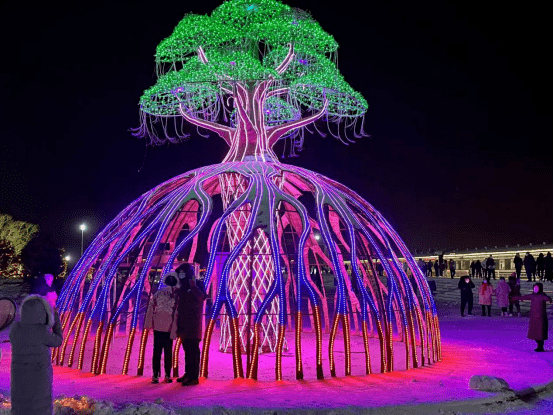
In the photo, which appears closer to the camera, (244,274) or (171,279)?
(171,279)

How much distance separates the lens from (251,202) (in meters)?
11.0

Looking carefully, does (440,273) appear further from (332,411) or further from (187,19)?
(332,411)

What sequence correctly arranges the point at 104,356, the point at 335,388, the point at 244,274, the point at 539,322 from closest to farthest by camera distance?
the point at 335,388 < the point at 104,356 < the point at 244,274 < the point at 539,322

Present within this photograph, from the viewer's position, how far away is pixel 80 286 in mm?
11672

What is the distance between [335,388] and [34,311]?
441 cm

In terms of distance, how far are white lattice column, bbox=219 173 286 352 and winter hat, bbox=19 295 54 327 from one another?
6234 millimetres

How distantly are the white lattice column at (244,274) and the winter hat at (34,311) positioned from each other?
623 cm

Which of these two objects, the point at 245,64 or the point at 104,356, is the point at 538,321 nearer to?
the point at 245,64

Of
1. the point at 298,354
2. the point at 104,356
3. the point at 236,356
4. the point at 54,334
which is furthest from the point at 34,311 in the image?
the point at 298,354

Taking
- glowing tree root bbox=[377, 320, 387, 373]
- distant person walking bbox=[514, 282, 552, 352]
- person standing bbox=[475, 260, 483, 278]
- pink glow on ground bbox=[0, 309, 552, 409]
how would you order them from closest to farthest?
1. pink glow on ground bbox=[0, 309, 552, 409]
2. glowing tree root bbox=[377, 320, 387, 373]
3. distant person walking bbox=[514, 282, 552, 352]
4. person standing bbox=[475, 260, 483, 278]

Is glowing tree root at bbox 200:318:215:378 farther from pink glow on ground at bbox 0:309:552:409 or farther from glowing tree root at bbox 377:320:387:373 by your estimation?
glowing tree root at bbox 377:320:387:373

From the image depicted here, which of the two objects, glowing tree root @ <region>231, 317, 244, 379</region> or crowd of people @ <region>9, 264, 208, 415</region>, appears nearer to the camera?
crowd of people @ <region>9, 264, 208, 415</region>

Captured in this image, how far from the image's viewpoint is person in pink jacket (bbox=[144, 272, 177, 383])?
9.05m

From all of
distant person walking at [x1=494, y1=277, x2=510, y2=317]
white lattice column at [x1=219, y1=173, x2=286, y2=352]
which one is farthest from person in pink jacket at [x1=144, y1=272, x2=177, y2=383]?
distant person walking at [x1=494, y1=277, x2=510, y2=317]
